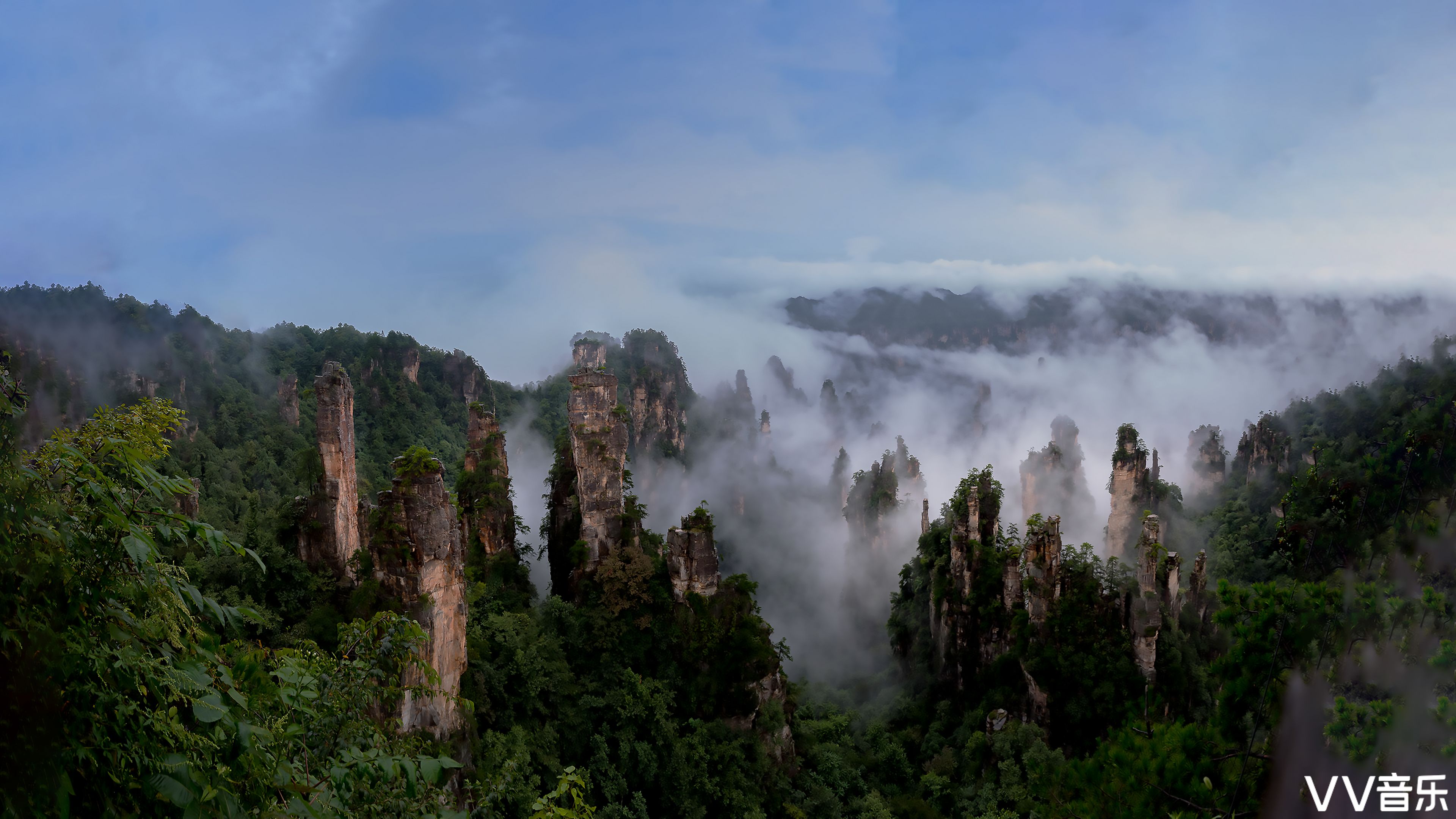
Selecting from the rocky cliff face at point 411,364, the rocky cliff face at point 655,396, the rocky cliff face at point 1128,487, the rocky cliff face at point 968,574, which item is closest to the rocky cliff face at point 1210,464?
the rocky cliff face at point 1128,487

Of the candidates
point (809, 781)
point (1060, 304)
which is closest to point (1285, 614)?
point (809, 781)

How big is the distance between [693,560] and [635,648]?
158 inches

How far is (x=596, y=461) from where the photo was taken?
31375mm

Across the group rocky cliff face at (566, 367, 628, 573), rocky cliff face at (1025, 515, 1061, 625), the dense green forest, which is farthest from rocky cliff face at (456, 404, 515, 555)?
rocky cliff face at (1025, 515, 1061, 625)

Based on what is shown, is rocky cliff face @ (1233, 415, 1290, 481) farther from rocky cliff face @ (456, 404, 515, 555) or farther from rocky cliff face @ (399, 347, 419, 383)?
rocky cliff face @ (399, 347, 419, 383)

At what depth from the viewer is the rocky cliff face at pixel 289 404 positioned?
67.3 meters

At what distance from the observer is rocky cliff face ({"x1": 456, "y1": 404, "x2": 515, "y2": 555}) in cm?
3269

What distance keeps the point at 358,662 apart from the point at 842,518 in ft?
279

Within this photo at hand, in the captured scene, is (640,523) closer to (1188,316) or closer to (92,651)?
(92,651)

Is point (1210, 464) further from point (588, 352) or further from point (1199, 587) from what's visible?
point (588, 352)

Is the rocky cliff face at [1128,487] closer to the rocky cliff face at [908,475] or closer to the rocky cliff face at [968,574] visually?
the rocky cliff face at [968,574]

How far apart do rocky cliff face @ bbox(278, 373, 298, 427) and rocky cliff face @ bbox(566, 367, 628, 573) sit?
157 feet

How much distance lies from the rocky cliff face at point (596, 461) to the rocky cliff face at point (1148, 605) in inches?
910

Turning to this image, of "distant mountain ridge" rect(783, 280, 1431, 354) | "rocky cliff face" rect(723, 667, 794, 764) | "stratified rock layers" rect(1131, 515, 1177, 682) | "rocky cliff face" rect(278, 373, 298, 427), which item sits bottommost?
"rocky cliff face" rect(723, 667, 794, 764)
